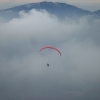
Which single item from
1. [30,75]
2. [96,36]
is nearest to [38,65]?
[30,75]

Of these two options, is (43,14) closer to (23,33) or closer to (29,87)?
(23,33)

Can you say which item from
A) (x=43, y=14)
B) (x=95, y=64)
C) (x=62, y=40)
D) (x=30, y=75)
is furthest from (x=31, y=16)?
(x=95, y=64)

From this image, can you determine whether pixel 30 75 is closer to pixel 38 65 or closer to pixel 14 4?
pixel 38 65

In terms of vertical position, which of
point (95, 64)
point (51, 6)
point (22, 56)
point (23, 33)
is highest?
point (51, 6)

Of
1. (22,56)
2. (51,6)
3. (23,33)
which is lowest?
(22,56)

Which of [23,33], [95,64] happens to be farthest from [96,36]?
[23,33]

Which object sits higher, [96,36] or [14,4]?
[14,4]

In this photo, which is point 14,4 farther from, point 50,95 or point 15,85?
point 50,95

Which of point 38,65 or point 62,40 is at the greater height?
point 62,40
